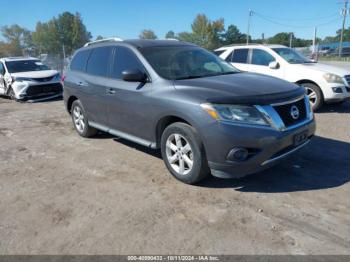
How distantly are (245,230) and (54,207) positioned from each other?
2177 mm

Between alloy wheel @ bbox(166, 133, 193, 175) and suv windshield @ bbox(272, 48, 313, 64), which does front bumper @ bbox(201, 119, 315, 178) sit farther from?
suv windshield @ bbox(272, 48, 313, 64)

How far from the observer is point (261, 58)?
909 centimetres

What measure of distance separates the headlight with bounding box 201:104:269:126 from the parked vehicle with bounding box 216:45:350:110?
5.09 metres

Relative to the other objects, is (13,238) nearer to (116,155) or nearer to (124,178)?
A: (124,178)

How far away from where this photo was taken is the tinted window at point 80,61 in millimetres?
6186

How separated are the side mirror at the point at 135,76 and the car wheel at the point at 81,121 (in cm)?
209

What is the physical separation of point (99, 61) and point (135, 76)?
1570 millimetres

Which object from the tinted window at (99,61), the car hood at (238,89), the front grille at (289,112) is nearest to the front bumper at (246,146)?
the front grille at (289,112)

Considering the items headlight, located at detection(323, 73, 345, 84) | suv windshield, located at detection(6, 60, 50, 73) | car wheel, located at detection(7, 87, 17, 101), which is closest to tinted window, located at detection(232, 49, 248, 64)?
headlight, located at detection(323, 73, 345, 84)

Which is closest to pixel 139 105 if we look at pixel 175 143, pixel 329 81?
pixel 175 143

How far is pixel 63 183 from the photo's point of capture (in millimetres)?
4434

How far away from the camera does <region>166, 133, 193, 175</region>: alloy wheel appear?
4031mm

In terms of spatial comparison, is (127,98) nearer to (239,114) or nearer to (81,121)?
(239,114)

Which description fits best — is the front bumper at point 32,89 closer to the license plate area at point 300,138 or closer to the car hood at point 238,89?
the car hood at point 238,89
